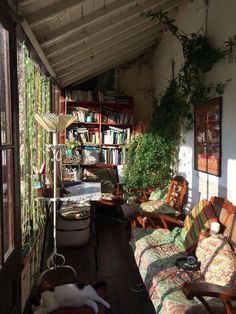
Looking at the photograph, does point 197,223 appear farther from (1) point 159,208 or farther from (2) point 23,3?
(2) point 23,3

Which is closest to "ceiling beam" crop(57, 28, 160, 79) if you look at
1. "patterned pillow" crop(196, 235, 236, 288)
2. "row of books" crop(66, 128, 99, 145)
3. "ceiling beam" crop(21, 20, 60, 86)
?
"ceiling beam" crop(21, 20, 60, 86)

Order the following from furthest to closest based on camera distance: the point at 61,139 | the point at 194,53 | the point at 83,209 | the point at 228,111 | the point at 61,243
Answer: the point at 61,139, the point at 83,209, the point at 61,243, the point at 194,53, the point at 228,111

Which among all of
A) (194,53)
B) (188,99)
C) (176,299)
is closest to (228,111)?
(194,53)

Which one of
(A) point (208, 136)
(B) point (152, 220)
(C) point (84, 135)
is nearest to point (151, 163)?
(B) point (152, 220)

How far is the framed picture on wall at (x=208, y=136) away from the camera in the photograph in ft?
9.53

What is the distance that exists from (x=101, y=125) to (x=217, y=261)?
3.85 metres

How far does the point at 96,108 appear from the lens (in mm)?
5543

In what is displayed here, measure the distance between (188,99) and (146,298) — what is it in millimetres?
2346

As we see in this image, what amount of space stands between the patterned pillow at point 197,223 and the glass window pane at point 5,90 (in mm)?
1738

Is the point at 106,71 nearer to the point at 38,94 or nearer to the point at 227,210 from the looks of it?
the point at 38,94

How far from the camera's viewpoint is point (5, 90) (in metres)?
1.65

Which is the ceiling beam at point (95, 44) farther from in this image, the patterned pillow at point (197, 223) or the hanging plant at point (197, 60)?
the patterned pillow at point (197, 223)

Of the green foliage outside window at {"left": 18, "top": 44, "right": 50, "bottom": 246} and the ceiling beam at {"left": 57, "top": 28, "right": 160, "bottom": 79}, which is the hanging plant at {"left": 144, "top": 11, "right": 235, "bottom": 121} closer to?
the ceiling beam at {"left": 57, "top": 28, "right": 160, "bottom": 79}

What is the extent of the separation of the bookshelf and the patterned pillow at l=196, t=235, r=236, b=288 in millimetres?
3359
